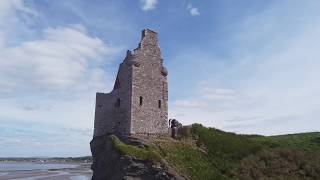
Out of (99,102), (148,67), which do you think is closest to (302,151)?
(148,67)

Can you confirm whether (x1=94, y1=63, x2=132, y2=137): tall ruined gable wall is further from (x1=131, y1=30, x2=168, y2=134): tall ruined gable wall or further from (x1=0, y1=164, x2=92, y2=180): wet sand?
(x1=0, y1=164, x2=92, y2=180): wet sand

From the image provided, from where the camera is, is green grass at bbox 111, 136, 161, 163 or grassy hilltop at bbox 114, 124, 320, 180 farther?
grassy hilltop at bbox 114, 124, 320, 180

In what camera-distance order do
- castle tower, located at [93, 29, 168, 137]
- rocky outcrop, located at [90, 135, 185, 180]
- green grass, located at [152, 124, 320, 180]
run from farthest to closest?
castle tower, located at [93, 29, 168, 137]
green grass, located at [152, 124, 320, 180]
rocky outcrop, located at [90, 135, 185, 180]

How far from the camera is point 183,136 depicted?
38.2m

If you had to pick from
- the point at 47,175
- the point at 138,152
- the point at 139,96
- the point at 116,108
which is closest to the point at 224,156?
the point at 138,152

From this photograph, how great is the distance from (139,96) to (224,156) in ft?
31.5

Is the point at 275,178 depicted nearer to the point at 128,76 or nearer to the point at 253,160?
the point at 253,160

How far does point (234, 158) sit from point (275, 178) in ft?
14.0

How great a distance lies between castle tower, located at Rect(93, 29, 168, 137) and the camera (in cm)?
3500

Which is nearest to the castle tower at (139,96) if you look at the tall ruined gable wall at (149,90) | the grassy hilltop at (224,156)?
the tall ruined gable wall at (149,90)

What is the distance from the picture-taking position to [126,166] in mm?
31547

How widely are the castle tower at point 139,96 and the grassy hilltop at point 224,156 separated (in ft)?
6.19

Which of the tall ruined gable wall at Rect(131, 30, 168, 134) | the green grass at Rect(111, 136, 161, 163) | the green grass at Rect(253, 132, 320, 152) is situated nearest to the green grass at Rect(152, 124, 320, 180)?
the green grass at Rect(253, 132, 320, 152)

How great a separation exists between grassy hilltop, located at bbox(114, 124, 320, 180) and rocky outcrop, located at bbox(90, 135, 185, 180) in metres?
0.43
